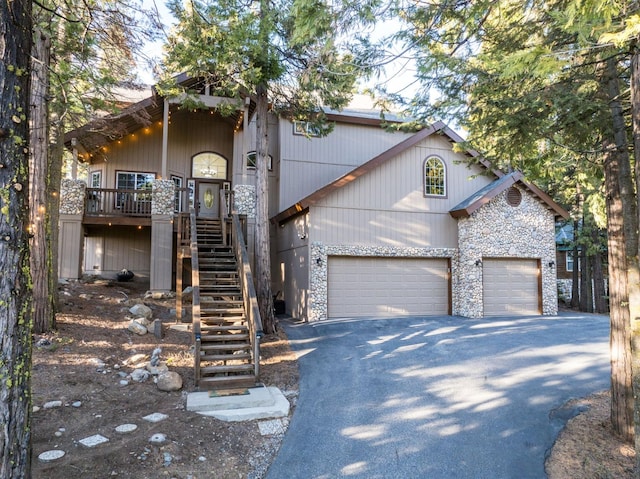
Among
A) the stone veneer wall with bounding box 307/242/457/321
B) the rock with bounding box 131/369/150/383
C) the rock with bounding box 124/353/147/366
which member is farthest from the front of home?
the rock with bounding box 131/369/150/383

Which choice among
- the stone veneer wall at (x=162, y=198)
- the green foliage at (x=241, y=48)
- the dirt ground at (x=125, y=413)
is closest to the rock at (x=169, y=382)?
the dirt ground at (x=125, y=413)

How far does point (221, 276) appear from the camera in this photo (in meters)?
9.65

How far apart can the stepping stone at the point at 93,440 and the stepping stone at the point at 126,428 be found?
0.72 ft

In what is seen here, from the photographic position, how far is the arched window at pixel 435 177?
43.1ft

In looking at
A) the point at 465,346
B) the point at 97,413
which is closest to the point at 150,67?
the point at 97,413

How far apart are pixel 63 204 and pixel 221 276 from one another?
620 cm

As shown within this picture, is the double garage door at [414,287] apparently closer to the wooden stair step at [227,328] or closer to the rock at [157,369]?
the wooden stair step at [227,328]

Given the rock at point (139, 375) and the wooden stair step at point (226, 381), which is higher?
the rock at point (139, 375)

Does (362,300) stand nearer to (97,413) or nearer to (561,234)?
(97,413)

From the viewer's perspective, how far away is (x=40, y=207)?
7480 millimetres

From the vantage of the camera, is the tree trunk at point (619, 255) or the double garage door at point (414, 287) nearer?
the tree trunk at point (619, 255)

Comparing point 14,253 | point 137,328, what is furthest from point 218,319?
point 14,253

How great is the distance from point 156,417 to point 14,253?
3.13 m

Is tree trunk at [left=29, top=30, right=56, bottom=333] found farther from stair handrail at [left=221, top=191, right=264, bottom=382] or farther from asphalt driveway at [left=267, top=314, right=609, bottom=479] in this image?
asphalt driveway at [left=267, top=314, right=609, bottom=479]
